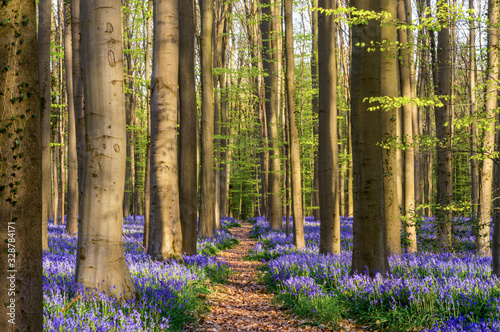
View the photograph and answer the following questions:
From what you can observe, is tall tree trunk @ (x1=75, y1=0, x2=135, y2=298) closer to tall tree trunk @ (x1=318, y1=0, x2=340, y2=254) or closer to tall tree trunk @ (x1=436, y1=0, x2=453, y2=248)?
tall tree trunk @ (x1=318, y1=0, x2=340, y2=254)

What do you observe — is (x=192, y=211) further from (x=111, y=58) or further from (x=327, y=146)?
(x=111, y=58)

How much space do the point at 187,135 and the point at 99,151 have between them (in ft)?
16.4

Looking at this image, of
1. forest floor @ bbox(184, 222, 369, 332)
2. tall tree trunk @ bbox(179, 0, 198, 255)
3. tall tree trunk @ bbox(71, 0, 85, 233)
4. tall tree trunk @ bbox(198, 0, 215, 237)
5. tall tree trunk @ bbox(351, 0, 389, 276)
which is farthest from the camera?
tall tree trunk @ bbox(198, 0, 215, 237)

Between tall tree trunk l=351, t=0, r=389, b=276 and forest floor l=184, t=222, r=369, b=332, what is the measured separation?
1.39 m

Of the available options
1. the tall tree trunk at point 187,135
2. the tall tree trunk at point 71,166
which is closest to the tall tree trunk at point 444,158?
the tall tree trunk at point 187,135

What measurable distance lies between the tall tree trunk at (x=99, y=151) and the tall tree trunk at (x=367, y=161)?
4.09 m

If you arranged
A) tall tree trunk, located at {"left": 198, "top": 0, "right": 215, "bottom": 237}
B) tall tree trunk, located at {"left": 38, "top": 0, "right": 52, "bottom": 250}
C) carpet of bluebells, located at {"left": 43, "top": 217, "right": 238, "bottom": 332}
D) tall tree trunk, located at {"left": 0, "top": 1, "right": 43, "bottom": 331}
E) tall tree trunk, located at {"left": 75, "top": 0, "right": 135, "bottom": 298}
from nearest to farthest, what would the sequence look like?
tall tree trunk, located at {"left": 0, "top": 1, "right": 43, "bottom": 331}
carpet of bluebells, located at {"left": 43, "top": 217, "right": 238, "bottom": 332}
tall tree trunk, located at {"left": 75, "top": 0, "right": 135, "bottom": 298}
tall tree trunk, located at {"left": 38, "top": 0, "right": 52, "bottom": 250}
tall tree trunk, located at {"left": 198, "top": 0, "right": 215, "bottom": 237}

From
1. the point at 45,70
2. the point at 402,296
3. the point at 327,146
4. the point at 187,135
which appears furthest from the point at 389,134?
the point at 45,70

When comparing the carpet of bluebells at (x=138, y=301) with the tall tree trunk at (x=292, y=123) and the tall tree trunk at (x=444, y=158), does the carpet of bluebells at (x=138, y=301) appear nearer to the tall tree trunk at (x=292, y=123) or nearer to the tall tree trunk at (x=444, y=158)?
the tall tree trunk at (x=292, y=123)

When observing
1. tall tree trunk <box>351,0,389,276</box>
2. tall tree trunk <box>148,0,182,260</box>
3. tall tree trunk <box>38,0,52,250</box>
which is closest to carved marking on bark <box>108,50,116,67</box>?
tall tree trunk <box>148,0,182,260</box>

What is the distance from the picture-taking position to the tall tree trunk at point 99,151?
16.8 ft

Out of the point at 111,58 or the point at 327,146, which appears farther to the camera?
the point at 327,146

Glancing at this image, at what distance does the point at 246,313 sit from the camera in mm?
6863

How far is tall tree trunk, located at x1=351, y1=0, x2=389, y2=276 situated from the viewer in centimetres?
674
